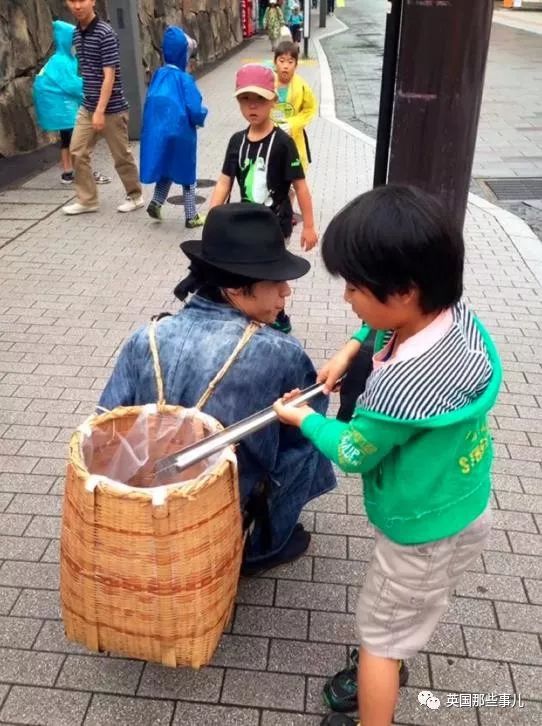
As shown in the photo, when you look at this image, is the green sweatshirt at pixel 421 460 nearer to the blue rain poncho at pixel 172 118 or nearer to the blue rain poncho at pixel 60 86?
the blue rain poncho at pixel 172 118

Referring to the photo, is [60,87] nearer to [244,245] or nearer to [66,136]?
[66,136]

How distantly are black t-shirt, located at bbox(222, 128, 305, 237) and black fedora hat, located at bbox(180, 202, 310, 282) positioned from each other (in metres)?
1.85

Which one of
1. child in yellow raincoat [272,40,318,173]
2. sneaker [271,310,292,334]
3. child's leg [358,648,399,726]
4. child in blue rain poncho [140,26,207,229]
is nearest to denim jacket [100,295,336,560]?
child's leg [358,648,399,726]

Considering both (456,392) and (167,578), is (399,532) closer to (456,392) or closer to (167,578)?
(456,392)

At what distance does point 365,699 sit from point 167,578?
1.97 ft

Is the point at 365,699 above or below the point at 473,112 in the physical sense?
below

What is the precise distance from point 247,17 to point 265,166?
78.0 ft

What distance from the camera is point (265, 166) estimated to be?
3.92 metres

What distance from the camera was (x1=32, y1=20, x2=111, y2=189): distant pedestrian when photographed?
7227 millimetres

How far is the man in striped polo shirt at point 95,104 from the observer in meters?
6.22

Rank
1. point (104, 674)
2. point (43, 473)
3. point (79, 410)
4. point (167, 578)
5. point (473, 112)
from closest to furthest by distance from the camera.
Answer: point (167, 578) < point (104, 674) < point (473, 112) < point (43, 473) < point (79, 410)

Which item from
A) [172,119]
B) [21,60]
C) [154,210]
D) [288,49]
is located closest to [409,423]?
[288,49]

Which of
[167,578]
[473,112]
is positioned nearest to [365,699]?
[167,578]

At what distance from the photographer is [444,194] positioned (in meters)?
3.05
